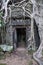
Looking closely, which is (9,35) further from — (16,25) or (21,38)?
(21,38)

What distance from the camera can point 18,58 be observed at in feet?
32.0

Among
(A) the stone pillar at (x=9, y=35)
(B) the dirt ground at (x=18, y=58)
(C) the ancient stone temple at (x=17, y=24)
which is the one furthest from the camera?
(A) the stone pillar at (x=9, y=35)

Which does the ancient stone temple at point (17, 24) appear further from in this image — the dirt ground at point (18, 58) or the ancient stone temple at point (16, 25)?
the dirt ground at point (18, 58)

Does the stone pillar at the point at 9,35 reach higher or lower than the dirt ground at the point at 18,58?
higher

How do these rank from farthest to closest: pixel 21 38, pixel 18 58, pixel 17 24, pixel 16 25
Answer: pixel 21 38, pixel 16 25, pixel 17 24, pixel 18 58

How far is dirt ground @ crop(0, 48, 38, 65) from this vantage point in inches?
350

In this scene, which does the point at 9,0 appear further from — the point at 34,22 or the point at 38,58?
the point at 38,58

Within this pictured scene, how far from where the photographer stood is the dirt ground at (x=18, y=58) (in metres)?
8.89

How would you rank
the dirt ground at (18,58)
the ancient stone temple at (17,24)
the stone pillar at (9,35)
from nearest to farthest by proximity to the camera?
the dirt ground at (18,58), the ancient stone temple at (17,24), the stone pillar at (9,35)

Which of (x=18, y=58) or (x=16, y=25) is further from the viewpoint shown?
(x=16, y=25)

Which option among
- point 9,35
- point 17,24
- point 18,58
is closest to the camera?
point 18,58

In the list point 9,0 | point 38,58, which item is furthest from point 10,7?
point 38,58

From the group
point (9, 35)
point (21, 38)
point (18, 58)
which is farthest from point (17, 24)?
point (18, 58)

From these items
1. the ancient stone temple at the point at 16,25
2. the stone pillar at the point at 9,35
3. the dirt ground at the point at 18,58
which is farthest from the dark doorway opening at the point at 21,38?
the dirt ground at the point at 18,58
